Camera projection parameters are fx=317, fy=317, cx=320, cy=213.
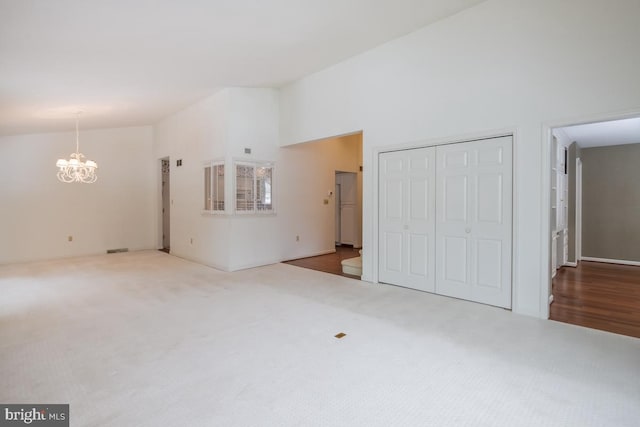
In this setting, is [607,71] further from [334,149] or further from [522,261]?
[334,149]

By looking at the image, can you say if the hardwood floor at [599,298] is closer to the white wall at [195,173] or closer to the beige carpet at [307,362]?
the beige carpet at [307,362]

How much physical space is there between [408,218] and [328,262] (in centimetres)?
256

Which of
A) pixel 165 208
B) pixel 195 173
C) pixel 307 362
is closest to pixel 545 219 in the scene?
pixel 307 362

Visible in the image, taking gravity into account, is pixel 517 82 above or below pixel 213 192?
above

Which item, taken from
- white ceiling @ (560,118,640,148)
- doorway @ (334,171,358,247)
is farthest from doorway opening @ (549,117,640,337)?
doorway @ (334,171,358,247)

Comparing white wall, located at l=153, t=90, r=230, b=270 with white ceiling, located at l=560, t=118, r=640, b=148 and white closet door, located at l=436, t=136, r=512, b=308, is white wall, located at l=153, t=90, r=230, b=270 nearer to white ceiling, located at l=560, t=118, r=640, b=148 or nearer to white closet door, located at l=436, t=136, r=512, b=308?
white closet door, located at l=436, t=136, r=512, b=308

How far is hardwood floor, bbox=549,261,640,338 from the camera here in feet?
10.9

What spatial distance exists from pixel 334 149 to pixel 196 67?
390 centimetres

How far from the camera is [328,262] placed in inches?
265

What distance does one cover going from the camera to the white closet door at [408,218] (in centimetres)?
442

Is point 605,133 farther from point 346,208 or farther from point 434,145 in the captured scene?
point 346,208

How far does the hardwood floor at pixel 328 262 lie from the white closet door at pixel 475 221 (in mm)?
1702

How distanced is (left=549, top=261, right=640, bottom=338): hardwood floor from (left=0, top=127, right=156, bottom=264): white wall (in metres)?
9.12

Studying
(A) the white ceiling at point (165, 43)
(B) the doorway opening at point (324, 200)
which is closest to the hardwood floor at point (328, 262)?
(B) the doorway opening at point (324, 200)
